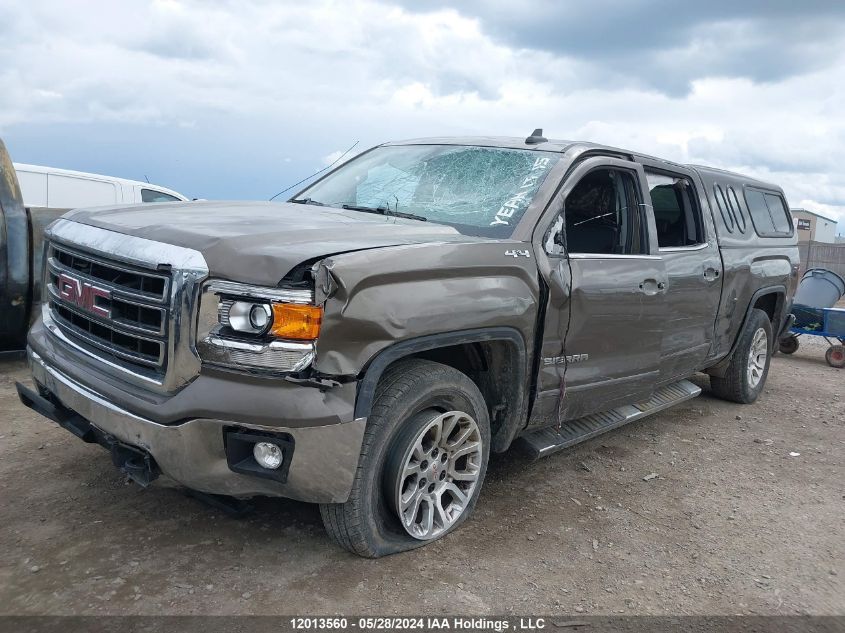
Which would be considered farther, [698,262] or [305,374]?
[698,262]

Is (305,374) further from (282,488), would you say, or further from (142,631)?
(142,631)

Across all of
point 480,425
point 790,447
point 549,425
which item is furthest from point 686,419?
point 480,425

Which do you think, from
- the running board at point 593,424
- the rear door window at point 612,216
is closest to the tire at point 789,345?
the running board at point 593,424

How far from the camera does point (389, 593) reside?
115 inches

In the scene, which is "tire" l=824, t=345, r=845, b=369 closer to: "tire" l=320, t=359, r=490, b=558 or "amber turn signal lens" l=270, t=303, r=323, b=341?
"tire" l=320, t=359, r=490, b=558

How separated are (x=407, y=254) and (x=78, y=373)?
1541 mm

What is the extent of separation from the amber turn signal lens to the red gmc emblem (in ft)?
2.76

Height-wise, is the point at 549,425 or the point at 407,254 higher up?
the point at 407,254

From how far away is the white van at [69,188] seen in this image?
9391mm

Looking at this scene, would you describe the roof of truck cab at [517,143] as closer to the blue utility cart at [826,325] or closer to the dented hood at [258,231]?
the dented hood at [258,231]

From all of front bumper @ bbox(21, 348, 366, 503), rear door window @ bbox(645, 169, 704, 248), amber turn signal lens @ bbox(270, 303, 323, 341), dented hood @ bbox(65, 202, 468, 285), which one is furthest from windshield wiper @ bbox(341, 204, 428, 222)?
rear door window @ bbox(645, 169, 704, 248)

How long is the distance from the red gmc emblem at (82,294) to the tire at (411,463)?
1225 millimetres

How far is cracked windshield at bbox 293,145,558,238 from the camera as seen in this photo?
148 inches

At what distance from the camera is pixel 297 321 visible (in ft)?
8.61
